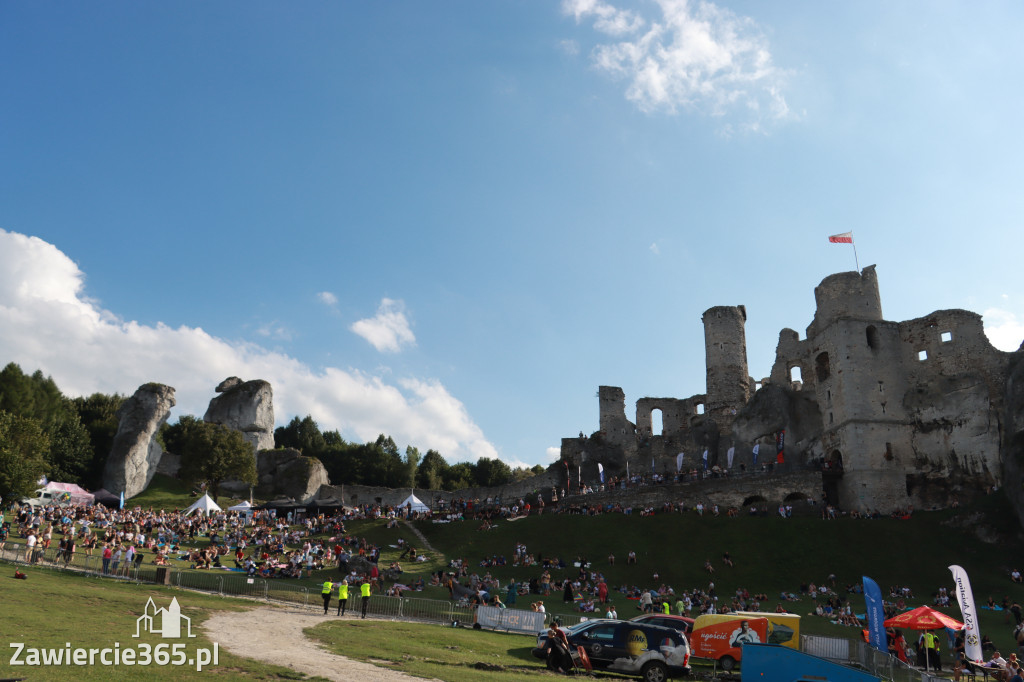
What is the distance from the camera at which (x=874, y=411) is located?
53.6 metres

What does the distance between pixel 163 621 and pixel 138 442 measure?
5860 centimetres

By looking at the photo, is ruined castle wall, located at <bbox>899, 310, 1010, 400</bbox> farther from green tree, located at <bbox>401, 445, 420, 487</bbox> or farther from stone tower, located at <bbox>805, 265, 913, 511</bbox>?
green tree, located at <bbox>401, 445, 420, 487</bbox>

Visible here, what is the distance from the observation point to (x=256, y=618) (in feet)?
67.5

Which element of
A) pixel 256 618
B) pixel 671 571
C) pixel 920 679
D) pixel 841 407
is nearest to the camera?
Result: pixel 920 679

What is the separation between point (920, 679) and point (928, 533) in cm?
3202

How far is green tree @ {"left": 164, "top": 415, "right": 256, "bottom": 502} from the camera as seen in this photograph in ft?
210

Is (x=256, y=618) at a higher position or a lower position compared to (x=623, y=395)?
lower

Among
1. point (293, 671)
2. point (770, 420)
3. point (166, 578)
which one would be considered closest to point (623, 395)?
point (770, 420)

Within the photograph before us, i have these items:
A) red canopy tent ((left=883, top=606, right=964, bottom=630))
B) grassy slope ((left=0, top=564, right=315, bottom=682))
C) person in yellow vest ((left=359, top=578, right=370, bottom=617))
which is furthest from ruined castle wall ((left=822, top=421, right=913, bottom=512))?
grassy slope ((left=0, top=564, right=315, bottom=682))

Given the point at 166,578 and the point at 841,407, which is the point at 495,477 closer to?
the point at 841,407

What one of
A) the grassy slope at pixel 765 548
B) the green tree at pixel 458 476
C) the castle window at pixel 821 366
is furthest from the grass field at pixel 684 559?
the green tree at pixel 458 476

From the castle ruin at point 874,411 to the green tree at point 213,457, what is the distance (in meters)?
43.3

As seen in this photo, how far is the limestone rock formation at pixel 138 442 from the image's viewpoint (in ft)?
221

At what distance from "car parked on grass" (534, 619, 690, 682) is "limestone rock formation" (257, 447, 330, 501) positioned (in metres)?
63.6
